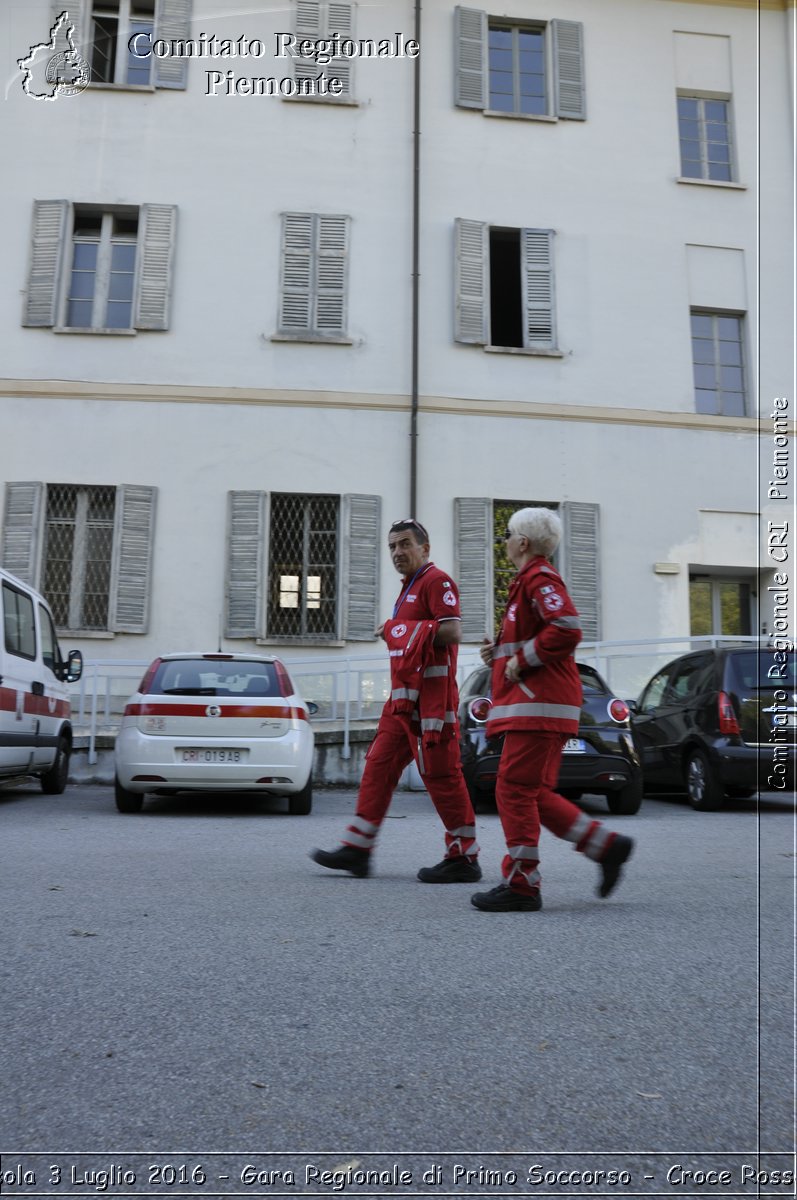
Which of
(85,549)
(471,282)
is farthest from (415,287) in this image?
(85,549)

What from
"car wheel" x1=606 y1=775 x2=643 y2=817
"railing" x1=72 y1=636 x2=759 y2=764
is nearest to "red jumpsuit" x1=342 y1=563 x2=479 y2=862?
"car wheel" x1=606 y1=775 x2=643 y2=817

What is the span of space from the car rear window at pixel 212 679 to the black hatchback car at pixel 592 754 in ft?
5.71

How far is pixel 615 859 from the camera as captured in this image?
466cm

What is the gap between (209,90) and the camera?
15.8 metres

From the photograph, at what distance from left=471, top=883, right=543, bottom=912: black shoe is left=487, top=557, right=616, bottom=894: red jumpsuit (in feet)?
0.11

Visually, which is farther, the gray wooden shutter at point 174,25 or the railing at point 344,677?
the gray wooden shutter at point 174,25

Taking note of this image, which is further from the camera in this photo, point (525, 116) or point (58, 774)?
point (525, 116)

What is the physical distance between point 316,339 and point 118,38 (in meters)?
5.69

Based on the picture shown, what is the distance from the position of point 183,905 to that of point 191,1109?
2482 mm

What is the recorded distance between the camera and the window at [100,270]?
15.0 meters

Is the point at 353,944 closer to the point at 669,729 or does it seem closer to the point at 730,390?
the point at 669,729

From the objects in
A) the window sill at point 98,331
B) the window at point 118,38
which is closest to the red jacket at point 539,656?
the window sill at point 98,331

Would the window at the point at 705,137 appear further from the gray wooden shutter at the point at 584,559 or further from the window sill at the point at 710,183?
the gray wooden shutter at the point at 584,559

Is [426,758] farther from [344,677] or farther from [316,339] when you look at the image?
[316,339]
